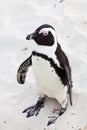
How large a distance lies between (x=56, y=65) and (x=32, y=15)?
39.5 inches

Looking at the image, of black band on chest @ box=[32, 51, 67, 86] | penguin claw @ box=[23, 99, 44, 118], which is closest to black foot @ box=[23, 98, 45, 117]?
penguin claw @ box=[23, 99, 44, 118]

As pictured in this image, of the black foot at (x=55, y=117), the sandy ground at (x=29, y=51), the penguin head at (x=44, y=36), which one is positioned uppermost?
the penguin head at (x=44, y=36)

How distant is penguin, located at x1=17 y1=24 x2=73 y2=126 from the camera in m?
1.87

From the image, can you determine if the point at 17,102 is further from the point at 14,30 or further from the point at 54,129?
the point at 14,30

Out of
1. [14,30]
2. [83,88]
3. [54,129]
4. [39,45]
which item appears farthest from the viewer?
[14,30]

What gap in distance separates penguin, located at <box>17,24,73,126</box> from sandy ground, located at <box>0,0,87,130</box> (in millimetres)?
87

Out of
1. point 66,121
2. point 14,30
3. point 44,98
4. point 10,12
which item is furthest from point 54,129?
point 10,12

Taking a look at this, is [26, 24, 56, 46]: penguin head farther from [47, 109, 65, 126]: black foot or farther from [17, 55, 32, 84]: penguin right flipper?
[47, 109, 65, 126]: black foot

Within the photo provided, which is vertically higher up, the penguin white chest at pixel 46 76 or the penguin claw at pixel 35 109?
the penguin white chest at pixel 46 76

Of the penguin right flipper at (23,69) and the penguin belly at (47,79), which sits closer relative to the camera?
the penguin belly at (47,79)

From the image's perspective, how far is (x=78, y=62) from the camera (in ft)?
7.55

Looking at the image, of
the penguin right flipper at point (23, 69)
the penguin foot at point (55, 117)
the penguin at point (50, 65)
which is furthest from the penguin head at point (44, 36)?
the penguin foot at point (55, 117)

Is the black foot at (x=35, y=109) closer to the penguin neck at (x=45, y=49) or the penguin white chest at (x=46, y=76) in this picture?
the penguin white chest at (x=46, y=76)

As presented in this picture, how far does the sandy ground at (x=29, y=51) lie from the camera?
6.79 ft
